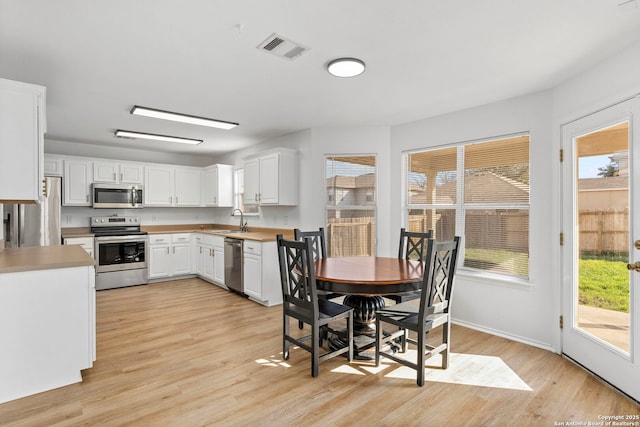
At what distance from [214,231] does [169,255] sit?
2.90 ft

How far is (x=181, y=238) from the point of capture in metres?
6.18

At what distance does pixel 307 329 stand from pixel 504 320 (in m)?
2.04

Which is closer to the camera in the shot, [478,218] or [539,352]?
[539,352]

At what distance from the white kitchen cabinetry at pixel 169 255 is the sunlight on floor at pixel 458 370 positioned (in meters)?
3.82

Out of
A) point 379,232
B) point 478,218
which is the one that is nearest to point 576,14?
point 478,218

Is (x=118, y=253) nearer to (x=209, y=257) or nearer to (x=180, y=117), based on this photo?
(x=209, y=257)

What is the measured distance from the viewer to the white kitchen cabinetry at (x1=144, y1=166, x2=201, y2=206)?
6.11 m

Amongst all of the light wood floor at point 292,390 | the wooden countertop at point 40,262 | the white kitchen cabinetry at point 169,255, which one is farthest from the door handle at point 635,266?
the white kitchen cabinetry at point 169,255

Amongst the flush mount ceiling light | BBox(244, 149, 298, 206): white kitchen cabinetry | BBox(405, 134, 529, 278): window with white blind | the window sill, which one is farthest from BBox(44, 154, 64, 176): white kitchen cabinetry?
the window sill

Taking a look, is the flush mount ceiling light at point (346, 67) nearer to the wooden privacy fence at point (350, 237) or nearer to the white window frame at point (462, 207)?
the white window frame at point (462, 207)

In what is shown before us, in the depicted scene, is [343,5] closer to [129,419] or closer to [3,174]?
[3,174]

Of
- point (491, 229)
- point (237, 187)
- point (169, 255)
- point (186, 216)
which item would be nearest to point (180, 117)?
point (237, 187)

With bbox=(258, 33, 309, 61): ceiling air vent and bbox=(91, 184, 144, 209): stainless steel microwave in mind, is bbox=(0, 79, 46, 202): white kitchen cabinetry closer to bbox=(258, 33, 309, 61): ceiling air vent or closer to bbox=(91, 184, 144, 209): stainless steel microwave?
bbox=(258, 33, 309, 61): ceiling air vent

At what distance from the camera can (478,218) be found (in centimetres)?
376
